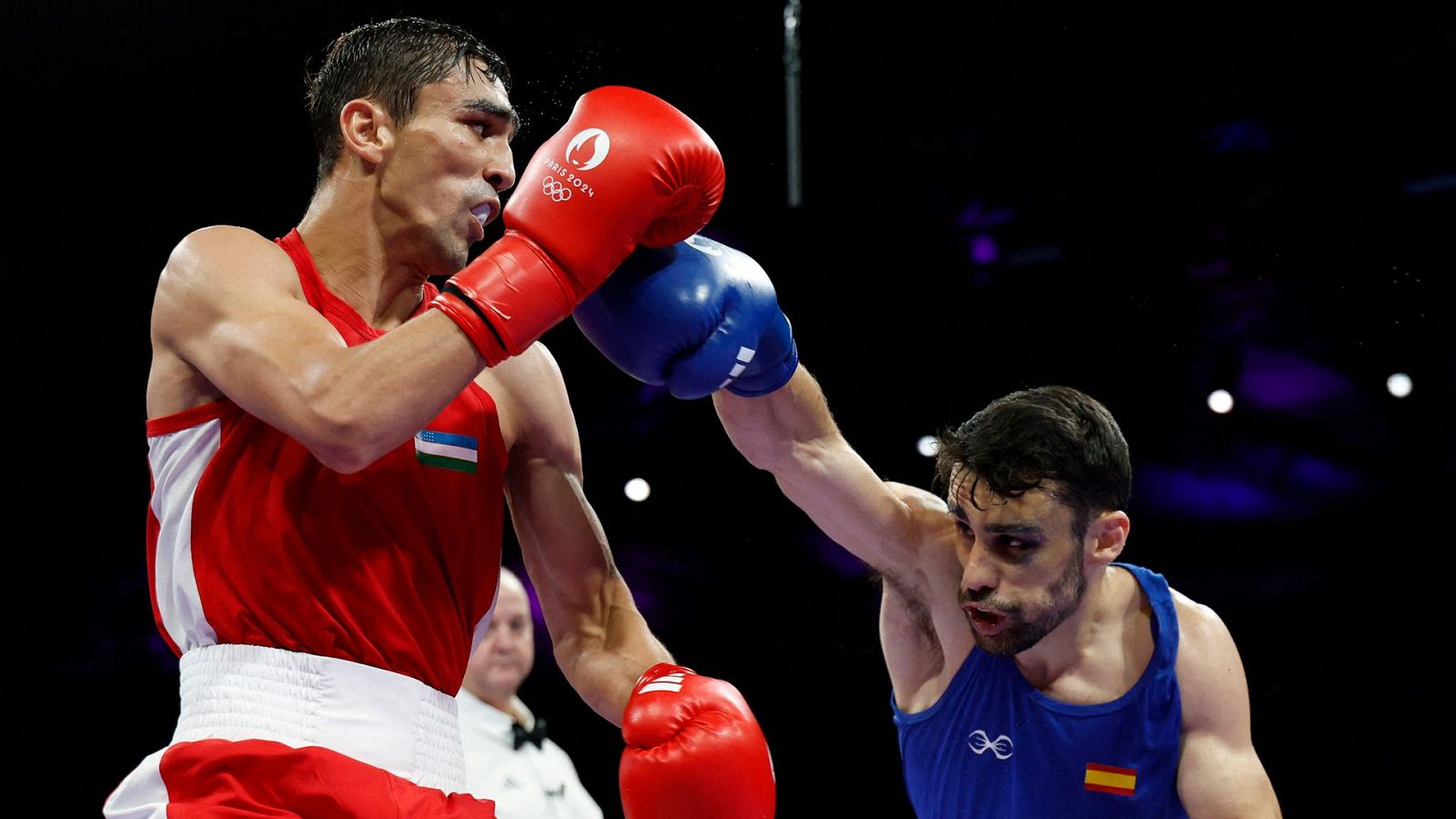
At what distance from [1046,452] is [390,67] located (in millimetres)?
1513

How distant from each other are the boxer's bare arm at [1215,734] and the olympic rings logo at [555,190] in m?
1.79

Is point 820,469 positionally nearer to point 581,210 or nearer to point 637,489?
point 581,210

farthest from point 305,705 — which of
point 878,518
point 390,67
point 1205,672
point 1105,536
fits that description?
point 1205,672

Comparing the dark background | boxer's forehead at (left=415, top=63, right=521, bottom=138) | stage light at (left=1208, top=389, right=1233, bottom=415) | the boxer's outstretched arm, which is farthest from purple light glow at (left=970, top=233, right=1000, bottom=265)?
boxer's forehead at (left=415, top=63, right=521, bottom=138)

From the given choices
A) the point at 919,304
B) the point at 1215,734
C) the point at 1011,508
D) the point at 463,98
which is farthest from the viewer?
the point at 919,304

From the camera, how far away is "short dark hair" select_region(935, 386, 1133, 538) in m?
2.83

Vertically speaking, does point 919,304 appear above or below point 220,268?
above

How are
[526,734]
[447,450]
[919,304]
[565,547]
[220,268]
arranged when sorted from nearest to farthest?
[220,268], [447,450], [565,547], [526,734], [919,304]

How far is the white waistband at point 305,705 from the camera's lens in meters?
1.68

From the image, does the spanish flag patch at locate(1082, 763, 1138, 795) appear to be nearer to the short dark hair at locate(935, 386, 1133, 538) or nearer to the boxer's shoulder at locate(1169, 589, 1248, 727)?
the boxer's shoulder at locate(1169, 589, 1248, 727)

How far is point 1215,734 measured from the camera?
9.57ft

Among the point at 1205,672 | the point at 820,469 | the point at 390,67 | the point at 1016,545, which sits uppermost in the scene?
the point at 390,67

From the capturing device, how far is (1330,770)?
5.03 meters

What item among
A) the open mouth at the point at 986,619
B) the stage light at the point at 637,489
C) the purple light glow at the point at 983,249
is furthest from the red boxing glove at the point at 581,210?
the stage light at the point at 637,489
